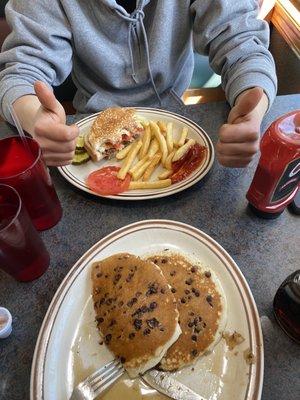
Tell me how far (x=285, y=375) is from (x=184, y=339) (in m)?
0.22

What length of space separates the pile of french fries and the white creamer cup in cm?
49

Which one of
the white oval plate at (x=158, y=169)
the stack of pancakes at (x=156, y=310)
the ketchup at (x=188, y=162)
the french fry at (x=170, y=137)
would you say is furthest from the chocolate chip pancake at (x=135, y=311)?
the french fry at (x=170, y=137)

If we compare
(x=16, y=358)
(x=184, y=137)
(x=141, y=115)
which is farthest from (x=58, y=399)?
(x=141, y=115)

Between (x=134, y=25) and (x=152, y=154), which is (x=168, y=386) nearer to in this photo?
(x=152, y=154)

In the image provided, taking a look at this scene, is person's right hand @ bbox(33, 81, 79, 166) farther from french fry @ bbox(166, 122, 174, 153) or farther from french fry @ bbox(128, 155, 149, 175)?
french fry @ bbox(166, 122, 174, 153)

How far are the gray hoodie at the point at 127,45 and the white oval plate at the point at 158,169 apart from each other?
189 millimetres

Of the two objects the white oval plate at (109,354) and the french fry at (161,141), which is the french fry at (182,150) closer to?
the french fry at (161,141)

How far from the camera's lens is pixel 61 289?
0.76 m

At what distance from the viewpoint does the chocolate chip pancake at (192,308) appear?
0.66 meters

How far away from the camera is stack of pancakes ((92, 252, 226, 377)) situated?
65cm

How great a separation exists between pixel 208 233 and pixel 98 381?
47 cm

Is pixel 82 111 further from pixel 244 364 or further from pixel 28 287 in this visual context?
pixel 244 364

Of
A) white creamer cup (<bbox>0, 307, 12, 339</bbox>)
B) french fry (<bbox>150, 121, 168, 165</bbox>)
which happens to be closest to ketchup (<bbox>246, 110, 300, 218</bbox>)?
french fry (<bbox>150, 121, 168, 165</bbox>)

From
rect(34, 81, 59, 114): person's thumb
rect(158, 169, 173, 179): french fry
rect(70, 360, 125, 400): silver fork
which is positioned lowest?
rect(70, 360, 125, 400): silver fork
